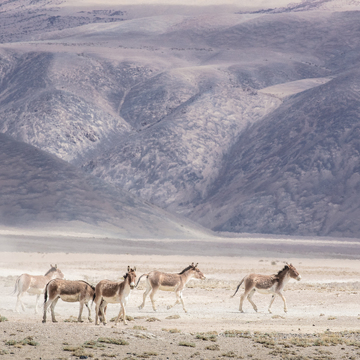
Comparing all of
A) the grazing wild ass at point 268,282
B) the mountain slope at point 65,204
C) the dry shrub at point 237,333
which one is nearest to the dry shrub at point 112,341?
the dry shrub at point 237,333

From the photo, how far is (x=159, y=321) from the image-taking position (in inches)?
773

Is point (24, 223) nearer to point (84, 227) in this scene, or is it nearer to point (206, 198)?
point (84, 227)

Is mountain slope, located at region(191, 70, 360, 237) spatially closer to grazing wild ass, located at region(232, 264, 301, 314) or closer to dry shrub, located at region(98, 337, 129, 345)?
grazing wild ass, located at region(232, 264, 301, 314)

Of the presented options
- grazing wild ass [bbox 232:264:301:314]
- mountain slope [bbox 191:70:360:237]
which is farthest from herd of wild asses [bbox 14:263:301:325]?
mountain slope [bbox 191:70:360:237]

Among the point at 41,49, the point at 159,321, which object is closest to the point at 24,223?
the point at 159,321

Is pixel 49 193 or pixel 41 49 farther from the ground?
pixel 41 49

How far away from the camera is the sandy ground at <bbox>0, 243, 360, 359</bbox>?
47.1ft

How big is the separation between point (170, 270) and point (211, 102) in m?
85.7

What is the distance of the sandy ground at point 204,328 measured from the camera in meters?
14.4

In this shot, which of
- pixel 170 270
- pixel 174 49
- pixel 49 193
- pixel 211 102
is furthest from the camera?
pixel 174 49

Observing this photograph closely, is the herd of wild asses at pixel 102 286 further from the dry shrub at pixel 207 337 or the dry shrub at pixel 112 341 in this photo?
the dry shrub at pixel 207 337

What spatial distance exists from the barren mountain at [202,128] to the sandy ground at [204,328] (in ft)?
197

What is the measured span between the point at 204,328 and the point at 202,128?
10066 centimetres

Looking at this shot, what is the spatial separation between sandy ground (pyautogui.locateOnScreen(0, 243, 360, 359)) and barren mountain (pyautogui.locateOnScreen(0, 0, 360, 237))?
59984 millimetres
